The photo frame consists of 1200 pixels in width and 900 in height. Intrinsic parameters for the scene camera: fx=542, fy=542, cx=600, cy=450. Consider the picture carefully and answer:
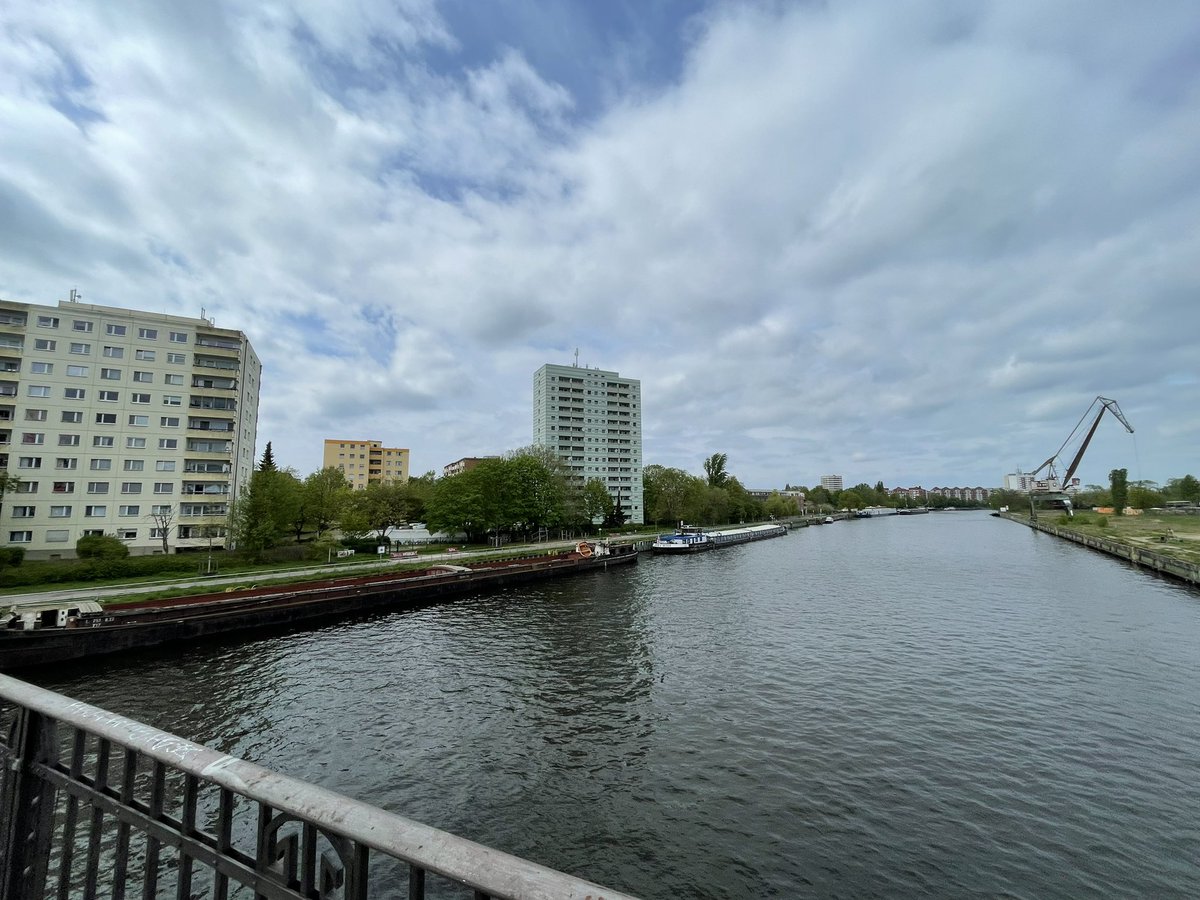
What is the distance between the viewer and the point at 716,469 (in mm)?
150375

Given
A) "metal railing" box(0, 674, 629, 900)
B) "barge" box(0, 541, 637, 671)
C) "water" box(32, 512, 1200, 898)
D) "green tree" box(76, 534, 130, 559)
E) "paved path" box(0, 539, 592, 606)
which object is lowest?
"water" box(32, 512, 1200, 898)

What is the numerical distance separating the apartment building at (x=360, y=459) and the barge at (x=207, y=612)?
121550mm

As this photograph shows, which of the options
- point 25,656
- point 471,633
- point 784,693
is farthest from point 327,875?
point 25,656

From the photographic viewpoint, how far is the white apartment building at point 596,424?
141463mm

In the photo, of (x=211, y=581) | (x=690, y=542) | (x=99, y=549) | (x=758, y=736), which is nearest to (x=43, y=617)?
(x=211, y=581)

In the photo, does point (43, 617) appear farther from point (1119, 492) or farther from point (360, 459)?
point (1119, 492)

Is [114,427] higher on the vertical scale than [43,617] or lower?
higher

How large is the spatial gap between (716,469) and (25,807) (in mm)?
151574

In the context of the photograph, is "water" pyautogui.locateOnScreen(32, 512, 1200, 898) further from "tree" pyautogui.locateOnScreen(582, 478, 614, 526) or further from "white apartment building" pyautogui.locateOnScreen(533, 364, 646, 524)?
"white apartment building" pyautogui.locateOnScreen(533, 364, 646, 524)

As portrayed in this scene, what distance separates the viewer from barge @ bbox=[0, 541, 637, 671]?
24.3 metres

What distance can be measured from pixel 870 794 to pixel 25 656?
33.3 meters

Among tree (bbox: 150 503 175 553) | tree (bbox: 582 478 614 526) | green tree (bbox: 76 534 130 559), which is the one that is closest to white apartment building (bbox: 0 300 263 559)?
tree (bbox: 150 503 175 553)

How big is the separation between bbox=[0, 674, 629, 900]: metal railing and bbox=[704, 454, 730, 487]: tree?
150m

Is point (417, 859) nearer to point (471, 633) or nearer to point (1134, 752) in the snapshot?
point (1134, 752)
